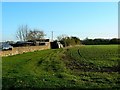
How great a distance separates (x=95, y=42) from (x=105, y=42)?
22.0ft

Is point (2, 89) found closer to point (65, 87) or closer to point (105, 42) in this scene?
point (65, 87)

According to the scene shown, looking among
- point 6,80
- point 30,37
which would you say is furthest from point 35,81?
point 30,37

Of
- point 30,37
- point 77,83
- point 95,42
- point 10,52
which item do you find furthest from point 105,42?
point 77,83

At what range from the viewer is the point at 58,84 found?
13.2 metres

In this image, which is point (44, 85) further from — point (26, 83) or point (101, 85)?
point (101, 85)

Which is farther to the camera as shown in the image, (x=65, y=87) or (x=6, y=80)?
(x=6, y=80)

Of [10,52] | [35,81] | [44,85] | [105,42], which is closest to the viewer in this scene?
[44,85]

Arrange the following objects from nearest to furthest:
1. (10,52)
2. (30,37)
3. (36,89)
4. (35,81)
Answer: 1. (36,89)
2. (35,81)
3. (10,52)
4. (30,37)

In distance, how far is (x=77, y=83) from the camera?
13734 mm

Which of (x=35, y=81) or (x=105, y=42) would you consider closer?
(x=35, y=81)

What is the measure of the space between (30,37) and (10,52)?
94692 millimetres

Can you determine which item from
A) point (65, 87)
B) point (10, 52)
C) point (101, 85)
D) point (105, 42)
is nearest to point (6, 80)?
point (65, 87)

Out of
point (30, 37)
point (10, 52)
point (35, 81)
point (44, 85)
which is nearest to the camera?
point (44, 85)

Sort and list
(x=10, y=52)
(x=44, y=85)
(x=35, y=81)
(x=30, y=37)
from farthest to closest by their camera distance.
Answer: (x=30, y=37) → (x=10, y=52) → (x=35, y=81) → (x=44, y=85)
